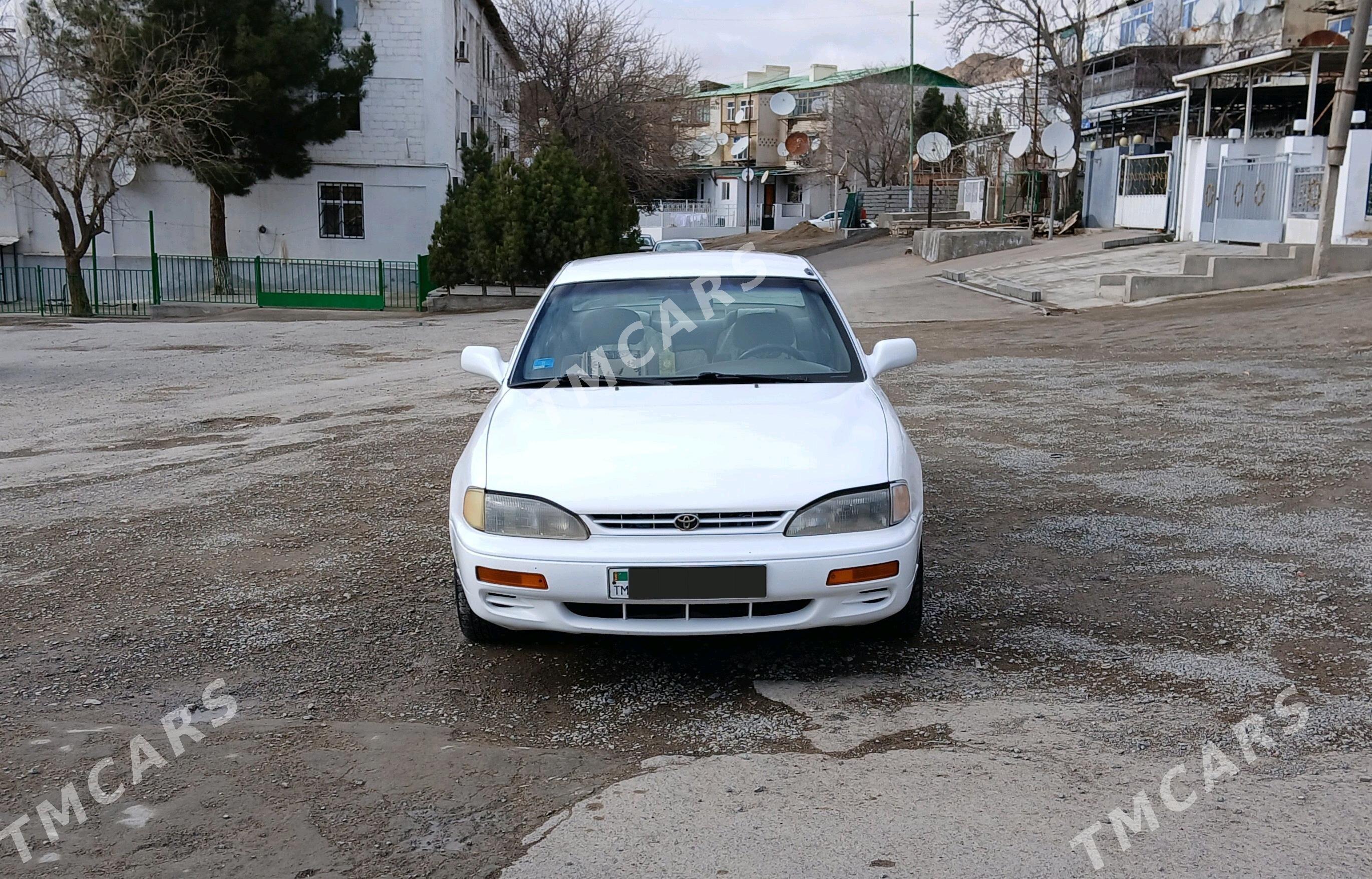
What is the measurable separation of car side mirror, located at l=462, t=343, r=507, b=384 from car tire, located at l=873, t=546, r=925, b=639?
1.39m

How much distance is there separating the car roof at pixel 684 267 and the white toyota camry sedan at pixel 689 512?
0.88 metres

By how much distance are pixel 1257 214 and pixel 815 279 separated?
2033 cm

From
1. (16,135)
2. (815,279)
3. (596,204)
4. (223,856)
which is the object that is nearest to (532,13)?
(596,204)

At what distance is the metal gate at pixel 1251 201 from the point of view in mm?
22406

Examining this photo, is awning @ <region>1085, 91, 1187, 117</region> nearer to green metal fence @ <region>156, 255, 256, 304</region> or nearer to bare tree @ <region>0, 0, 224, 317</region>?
green metal fence @ <region>156, 255, 256, 304</region>

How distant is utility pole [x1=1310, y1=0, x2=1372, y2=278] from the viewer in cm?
1772

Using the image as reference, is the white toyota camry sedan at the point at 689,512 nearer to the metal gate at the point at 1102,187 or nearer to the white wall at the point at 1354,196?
the white wall at the point at 1354,196

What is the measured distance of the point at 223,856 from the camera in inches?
127

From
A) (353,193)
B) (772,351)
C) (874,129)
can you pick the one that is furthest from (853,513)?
(874,129)

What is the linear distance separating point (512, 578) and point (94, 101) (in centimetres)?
2549

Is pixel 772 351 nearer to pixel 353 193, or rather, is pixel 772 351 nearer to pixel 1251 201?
pixel 1251 201

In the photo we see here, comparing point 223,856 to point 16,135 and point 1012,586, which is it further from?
point 16,135

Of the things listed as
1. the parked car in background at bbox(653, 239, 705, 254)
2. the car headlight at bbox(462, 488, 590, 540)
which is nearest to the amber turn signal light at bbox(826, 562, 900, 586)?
the car headlight at bbox(462, 488, 590, 540)

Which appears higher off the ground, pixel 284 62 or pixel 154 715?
pixel 284 62
